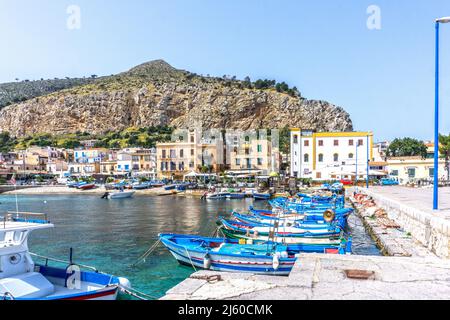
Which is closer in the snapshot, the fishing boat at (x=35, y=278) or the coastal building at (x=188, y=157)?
the fishing boat at (x=35, y=278)

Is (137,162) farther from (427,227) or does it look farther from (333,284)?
(333,284)

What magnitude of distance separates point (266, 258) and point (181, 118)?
128722 millimetres

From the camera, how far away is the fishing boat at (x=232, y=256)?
14.7 m

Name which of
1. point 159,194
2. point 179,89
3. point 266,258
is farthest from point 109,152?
point 266,258

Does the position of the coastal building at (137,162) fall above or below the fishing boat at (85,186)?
above

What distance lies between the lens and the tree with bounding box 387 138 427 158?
279 feet

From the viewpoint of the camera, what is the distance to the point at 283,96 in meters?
137

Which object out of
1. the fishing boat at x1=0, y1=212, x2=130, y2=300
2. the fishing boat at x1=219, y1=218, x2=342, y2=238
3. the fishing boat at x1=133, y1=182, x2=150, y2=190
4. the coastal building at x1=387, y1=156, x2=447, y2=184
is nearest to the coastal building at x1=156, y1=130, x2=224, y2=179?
Result: the fishing boat at x1=133, y1=182, x2=150, y2=190

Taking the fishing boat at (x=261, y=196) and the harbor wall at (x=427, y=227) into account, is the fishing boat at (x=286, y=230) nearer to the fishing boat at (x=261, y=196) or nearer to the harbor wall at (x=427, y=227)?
the harbor wall at (x=427, y=227)

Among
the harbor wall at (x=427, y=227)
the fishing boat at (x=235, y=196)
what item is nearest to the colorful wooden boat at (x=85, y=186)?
the fishing boat at (x=235, y=196)

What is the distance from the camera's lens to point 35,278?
448 inches

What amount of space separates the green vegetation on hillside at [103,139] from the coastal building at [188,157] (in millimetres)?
37621

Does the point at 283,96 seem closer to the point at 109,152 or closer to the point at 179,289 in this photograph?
the point at 109,152
